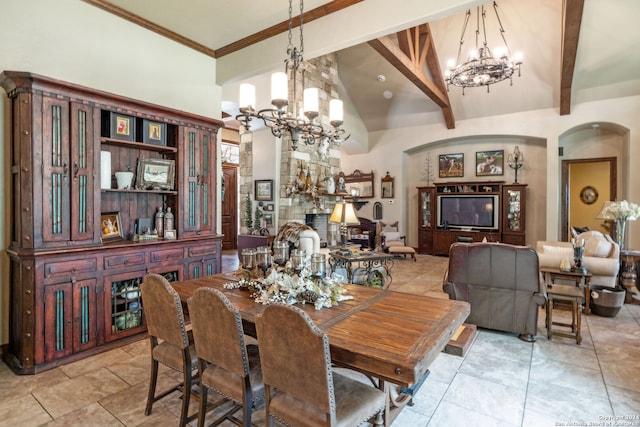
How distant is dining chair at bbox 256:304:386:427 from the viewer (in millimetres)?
1348

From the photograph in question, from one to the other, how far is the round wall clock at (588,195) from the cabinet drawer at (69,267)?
11.3m

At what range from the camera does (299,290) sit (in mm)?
2027

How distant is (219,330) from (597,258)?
485 cm

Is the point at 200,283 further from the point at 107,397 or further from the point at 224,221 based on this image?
the point at 224,221

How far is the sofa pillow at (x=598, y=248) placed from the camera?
4.38m

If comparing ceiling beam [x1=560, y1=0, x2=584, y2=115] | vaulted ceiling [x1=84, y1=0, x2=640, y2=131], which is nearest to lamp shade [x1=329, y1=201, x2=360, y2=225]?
vaulted ceiling [x1=84, y1=0, x2=640, y2=131]

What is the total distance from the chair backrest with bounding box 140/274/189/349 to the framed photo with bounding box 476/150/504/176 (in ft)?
28.0

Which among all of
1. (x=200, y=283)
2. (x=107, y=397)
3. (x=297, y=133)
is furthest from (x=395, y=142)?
(x=107, y=397)

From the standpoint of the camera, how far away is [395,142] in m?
9.45

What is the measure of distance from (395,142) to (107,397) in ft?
28.3

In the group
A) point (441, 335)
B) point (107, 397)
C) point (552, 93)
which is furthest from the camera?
point (552, 93)

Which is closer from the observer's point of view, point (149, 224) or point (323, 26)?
point (323, 26)

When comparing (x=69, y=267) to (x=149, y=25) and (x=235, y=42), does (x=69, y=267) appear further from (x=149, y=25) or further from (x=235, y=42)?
(x=235, y=42)

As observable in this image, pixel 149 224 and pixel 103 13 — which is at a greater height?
pixel 103 13
